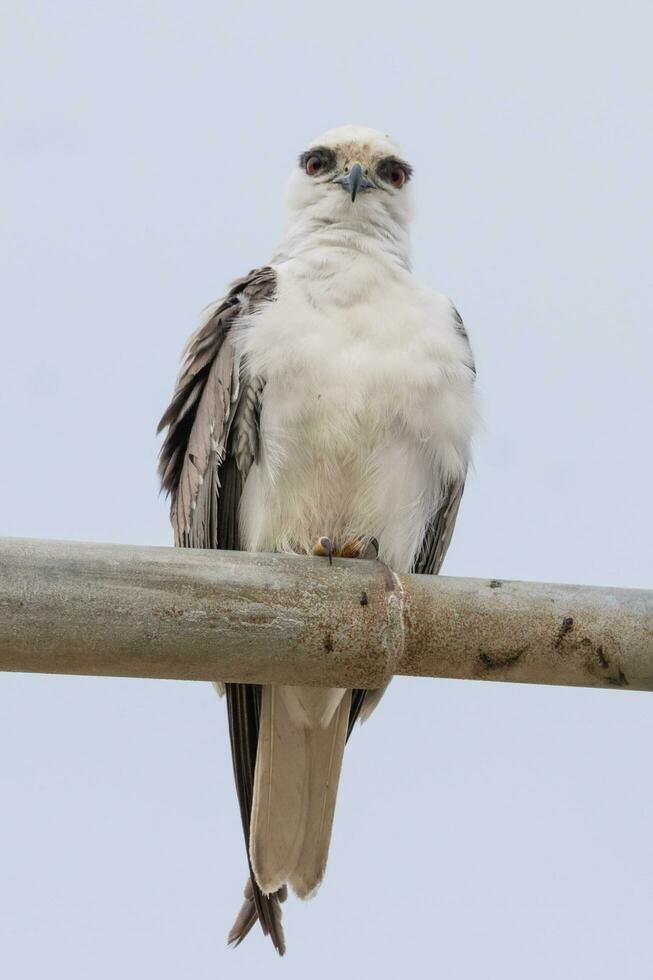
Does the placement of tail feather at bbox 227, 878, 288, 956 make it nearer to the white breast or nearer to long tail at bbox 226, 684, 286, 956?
long tail at bbox 226, 684, 286, 956

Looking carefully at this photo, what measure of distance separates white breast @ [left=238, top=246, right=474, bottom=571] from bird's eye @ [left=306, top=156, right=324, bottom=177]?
862mm

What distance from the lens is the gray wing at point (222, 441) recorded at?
512 cm

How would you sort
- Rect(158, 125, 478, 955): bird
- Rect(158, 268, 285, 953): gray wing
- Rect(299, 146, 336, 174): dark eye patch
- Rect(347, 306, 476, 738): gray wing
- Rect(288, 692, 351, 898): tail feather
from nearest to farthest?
Rect(288, 692, 351, 898): tail feather
Rect(158, 125, 478, 955): bird
Rect(158, 268, 285, 953): gray wing
Rect(347, 306, 476, 738): gray wing
Rect(299, 146, 336, 174): dark eye patch

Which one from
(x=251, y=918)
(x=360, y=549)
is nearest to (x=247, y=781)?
(x=251, y=918)

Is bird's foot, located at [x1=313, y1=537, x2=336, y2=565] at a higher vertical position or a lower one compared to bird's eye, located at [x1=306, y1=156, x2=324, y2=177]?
lower

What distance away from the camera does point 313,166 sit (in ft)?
19.9

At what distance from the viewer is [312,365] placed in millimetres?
4977

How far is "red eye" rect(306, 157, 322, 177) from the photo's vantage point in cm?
606

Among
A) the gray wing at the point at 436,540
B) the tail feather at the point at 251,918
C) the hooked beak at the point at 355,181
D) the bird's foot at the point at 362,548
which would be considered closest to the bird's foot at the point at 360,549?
the bird's foot at the point at 362,548

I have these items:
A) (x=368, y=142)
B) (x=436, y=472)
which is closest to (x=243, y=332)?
(x=436, y=472)

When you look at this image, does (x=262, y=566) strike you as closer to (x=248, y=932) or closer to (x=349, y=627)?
(x=349, y=627)

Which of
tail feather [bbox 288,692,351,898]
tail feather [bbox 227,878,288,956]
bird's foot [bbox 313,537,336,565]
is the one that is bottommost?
tail feather [bbox 227,878,288,956]

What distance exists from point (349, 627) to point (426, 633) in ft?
0.73

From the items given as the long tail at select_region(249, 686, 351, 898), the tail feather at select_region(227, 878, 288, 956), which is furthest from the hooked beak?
the tail feather at select_region(227, 878, 288, 956)
